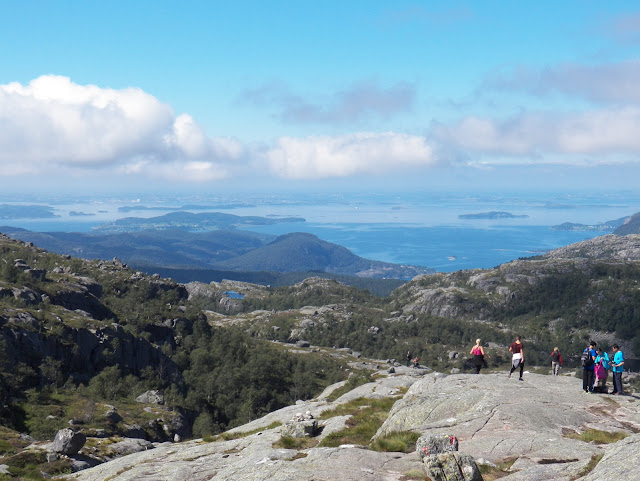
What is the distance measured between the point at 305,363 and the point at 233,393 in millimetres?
42040

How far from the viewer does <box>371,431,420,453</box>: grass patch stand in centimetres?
2306

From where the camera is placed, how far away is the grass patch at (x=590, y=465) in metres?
17.2

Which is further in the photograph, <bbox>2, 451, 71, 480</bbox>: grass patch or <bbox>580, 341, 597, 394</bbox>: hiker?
<bbox>2, 451, 71, 480</bbox>: grass patch

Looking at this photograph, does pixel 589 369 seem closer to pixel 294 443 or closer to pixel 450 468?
pixel 450 468

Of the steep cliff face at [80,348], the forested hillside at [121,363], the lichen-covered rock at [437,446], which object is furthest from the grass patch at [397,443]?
the steep cliff face at [80,348]

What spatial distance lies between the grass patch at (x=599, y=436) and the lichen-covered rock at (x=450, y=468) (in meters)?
8.88

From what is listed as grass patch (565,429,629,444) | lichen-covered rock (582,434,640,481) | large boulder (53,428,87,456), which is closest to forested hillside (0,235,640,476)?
large boulder (53,428,87,456)

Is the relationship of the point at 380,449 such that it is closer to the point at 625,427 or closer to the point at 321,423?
the point at 321,423

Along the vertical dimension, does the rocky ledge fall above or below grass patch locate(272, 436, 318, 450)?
above

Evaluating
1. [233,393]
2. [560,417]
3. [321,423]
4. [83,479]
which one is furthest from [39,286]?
[560,417]

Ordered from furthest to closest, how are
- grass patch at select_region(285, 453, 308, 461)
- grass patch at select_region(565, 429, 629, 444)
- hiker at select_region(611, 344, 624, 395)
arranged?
hiker at select_region(611, 344, 624, 395)
grass patch at select_region(285, 453, 308, 461)
grass patch at select_region(565, 429, 629, 444)

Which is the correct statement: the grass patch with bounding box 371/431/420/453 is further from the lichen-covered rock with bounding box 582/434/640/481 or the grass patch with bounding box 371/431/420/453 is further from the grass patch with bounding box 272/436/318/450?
the lichen-covered rock with bounding box 582/434/640/481

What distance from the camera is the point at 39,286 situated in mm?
134125

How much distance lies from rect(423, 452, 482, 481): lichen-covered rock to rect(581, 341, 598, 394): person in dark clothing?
20943 mm
